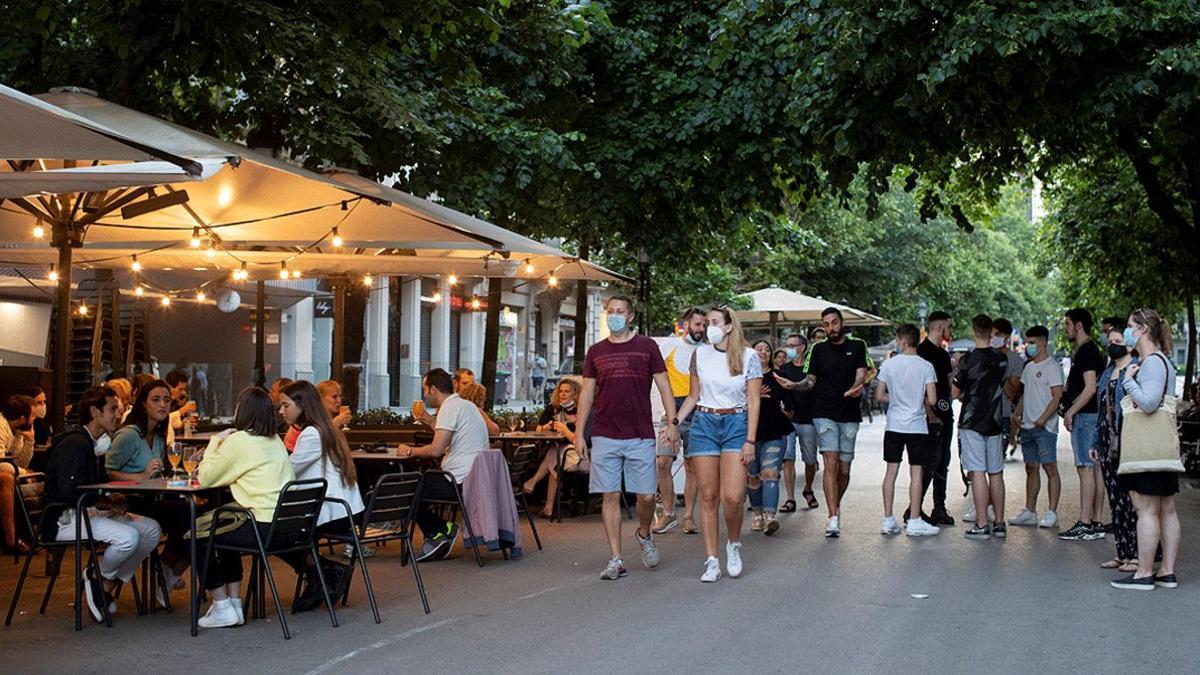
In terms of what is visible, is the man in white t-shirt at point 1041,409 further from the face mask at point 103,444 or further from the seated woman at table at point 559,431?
the face mask at point 103,444

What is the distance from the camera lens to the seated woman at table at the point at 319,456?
8656 mm

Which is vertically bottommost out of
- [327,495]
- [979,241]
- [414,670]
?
[414,670]

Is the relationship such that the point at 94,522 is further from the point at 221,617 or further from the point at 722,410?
the point at 722,410

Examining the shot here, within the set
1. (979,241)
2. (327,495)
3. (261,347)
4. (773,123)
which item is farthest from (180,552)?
(979,241)

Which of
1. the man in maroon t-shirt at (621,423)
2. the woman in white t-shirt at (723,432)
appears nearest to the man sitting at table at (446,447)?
the man in maroon t-shirt at (621,423)

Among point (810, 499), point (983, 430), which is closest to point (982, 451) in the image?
point (983, 430)

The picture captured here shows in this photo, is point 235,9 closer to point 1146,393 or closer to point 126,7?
point 126,7

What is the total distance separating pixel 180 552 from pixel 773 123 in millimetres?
9830

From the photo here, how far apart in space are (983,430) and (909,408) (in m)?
0.67

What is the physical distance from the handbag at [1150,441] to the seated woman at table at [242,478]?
547cm

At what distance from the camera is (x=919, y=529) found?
13008 millimetres

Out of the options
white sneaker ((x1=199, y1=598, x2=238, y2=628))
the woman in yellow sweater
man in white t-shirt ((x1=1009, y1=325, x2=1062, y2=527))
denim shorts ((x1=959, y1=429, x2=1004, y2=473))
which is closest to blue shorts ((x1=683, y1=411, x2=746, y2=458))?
the woman in yellow sweater

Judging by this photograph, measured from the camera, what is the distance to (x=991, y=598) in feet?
31.2

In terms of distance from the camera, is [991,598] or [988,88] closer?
[991,598]
